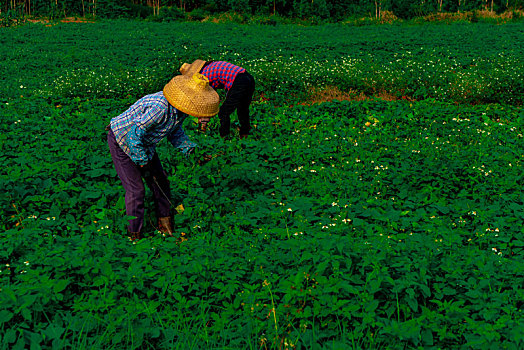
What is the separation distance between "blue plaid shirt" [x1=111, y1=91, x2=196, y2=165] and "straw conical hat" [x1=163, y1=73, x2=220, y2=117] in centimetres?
16

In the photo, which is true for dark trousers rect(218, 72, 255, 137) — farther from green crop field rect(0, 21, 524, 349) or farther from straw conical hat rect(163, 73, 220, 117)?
straw conical hat rect(163, 73, 220, 117)

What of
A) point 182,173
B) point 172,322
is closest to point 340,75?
point 182,173

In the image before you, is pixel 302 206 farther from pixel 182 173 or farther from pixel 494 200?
pixel 494 200

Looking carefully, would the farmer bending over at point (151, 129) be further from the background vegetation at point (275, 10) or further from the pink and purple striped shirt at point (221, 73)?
the background vegetation at point (275, 10)

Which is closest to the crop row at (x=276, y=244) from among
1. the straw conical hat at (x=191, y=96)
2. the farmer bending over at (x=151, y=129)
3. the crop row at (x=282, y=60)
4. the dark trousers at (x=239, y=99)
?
the farmer bending over at (x=151, y=129)

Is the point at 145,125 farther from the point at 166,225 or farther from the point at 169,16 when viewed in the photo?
the point at 169,16

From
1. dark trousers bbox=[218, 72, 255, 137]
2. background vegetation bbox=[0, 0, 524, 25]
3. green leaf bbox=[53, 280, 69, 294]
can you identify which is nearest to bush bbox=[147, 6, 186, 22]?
background vegetation bbox=[0, 0, 524, 25]

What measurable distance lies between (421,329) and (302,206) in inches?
87.0

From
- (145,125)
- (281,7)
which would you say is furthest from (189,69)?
(281,7)

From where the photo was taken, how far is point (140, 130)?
4.06 m

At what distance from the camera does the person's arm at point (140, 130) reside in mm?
4043

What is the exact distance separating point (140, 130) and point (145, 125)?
0.06 metres

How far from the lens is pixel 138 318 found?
9.48ft

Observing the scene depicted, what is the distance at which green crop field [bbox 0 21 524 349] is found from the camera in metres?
2.79
